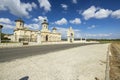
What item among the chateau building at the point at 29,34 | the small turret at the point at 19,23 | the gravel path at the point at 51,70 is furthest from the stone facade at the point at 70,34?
the gravel path at the point at 51,70

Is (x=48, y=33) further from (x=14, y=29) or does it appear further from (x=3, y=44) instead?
(x=3, y=44)

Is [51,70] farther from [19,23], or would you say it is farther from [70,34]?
[70,34]

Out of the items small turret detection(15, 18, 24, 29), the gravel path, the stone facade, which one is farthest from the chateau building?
the gravel path

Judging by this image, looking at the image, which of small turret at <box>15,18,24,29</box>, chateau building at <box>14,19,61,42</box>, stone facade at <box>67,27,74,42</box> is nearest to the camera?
chateau building at <box>14,19,61,42</box>

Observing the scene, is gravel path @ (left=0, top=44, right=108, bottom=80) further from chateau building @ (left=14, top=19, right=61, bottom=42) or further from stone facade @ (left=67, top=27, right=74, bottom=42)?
stone facade @ (left=67, top=27, right=74, bottom=42)

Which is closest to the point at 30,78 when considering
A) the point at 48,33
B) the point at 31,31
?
the point at 31,31

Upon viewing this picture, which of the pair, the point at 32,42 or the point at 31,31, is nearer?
the point at 32,42

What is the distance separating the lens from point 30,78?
4.87 m

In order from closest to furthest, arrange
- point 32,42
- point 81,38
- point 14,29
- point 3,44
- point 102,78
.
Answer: point 102,78 → point 3,44 → point 32,42 → point 14,29 → point 81,38

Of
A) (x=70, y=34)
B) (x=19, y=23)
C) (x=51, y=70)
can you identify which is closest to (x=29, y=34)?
(x=19, y=23)

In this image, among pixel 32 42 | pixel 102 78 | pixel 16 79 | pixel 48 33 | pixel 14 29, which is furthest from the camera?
pixel 48 33

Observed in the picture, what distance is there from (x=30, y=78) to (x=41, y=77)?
48 cm

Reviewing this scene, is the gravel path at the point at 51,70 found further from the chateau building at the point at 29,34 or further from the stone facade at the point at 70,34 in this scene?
the stone facade at the point at 70,34

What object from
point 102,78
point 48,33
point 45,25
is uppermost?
point 45,25
